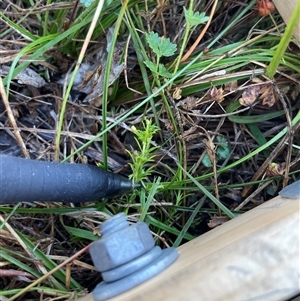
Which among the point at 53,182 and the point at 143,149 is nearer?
the point at 53,182

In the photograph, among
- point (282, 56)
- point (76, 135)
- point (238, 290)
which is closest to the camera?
point (238, 290)

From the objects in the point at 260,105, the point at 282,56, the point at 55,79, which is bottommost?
the point at 260,105

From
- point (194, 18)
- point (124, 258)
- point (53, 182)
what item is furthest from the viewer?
point (194, 18)

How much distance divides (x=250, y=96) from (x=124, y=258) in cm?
46

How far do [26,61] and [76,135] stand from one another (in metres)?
0.18

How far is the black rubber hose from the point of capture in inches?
29.5

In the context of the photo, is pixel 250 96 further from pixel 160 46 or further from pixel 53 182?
pixel 53 182

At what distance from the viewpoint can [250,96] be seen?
3.27 ft

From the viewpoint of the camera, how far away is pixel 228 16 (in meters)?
1.13

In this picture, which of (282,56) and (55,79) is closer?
(282,56)

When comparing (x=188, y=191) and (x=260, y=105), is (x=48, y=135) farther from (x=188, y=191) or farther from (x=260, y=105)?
(x=260, y=105)

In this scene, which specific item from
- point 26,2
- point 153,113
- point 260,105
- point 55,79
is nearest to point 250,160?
point 260,105

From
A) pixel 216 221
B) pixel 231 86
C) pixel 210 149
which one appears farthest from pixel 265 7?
pixel 216 221

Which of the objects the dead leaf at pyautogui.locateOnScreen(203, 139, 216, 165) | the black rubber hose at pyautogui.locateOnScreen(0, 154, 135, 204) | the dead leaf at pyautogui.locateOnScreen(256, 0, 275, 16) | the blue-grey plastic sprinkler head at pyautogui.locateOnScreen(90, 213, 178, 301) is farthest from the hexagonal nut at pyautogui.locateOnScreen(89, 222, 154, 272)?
the dead leaf at pyautogui.locateOnScreen(256, 0, 275, 16)
